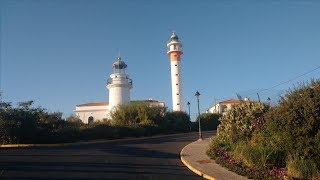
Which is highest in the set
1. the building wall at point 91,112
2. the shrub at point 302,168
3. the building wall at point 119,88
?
the building wall at point 119,88

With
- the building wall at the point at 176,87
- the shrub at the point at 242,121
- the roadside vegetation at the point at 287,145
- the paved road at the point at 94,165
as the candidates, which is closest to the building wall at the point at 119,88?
the building wall at the point at 176,87

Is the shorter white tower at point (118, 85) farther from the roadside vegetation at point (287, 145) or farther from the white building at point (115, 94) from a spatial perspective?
the roadside vegetation at point (287, 145)

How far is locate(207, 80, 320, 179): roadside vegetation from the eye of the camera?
16.2 meters

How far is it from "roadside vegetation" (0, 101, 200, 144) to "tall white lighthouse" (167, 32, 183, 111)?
21730 millimetres

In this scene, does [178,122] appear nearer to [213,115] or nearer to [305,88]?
[213,115]

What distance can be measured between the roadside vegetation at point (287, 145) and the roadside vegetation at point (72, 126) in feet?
43.8

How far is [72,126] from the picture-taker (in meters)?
33.1

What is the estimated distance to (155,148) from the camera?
25734mm

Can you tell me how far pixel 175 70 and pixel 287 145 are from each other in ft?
173

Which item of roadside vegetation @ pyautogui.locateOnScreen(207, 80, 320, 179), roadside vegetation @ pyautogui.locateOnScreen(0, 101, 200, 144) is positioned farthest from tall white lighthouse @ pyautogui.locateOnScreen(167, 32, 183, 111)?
roadside vegetation @ pyautogui.locateOnScreen(207, 80, 320, 179)

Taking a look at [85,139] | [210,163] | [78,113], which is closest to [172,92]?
[78,113]

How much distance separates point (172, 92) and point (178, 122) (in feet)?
77.8

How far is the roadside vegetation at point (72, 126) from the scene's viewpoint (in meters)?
27.6

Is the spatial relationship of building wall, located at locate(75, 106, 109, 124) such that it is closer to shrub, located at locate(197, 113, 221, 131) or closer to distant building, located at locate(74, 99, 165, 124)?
distant building, located at locate(74, 99, 165, 124)
